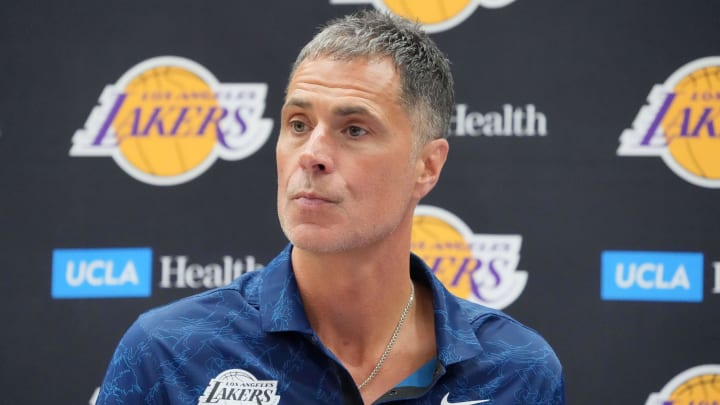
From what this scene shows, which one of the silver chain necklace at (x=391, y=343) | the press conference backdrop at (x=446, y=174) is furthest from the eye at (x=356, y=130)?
the press conference backdrop at (x=446, y=174)

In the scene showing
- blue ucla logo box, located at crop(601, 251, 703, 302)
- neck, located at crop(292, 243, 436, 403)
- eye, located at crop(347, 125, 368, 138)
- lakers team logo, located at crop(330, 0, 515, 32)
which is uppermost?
lakers team logo, located at crop(330, 0, 515, 32)

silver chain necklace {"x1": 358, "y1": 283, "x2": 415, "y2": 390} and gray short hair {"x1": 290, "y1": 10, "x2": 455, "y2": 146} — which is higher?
gray short hair {"x1": 290, "y1": 10, "x2": 455, "y2": 146}

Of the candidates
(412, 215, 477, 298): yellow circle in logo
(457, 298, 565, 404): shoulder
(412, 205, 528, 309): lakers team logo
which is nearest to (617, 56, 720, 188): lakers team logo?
(412, 205, 528, 309): lakers team logo

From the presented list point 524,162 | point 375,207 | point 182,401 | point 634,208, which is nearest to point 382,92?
point 375,207

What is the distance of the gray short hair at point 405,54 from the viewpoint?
1.60 metres

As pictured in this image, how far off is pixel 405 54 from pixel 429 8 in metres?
1.27

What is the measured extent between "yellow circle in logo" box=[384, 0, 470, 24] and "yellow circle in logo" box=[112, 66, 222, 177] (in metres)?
0.72

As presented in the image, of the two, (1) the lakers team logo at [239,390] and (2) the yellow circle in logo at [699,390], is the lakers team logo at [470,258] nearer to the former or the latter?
(2) the yellow circle in logo at [699,390]

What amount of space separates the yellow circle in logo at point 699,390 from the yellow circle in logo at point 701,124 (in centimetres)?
69

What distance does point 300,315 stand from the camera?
158 cm

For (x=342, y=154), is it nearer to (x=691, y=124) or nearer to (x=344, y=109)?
(x=344, y=109)

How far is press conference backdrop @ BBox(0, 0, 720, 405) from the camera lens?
110 inches

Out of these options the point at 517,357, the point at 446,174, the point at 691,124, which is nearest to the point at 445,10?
the point at 446,174

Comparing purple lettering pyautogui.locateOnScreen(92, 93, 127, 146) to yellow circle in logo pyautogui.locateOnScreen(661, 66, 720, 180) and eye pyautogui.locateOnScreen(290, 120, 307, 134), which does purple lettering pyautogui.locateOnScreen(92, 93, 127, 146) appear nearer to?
eye pyautogui.locateOnScreen(290, 120, 307, 134)
